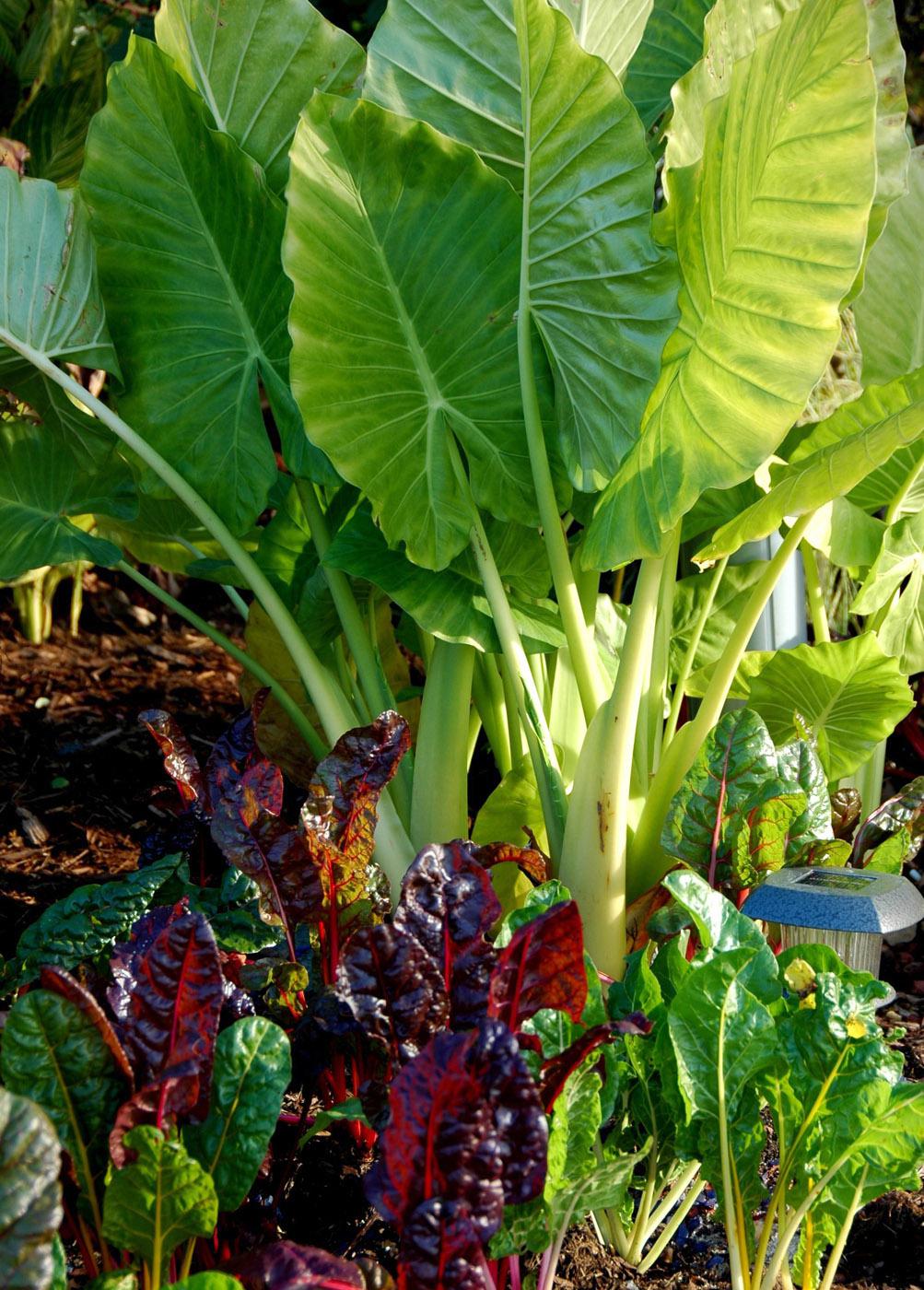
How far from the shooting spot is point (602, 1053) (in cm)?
96

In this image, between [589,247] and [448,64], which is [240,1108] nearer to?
[589,247]

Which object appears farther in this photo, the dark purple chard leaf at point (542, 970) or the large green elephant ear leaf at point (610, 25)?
the large green elephant ear leaf at point (610, 25)

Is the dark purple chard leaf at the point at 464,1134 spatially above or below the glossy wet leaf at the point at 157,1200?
above

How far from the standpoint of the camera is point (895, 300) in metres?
1.93

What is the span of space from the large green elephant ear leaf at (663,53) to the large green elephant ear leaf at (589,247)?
598 mm

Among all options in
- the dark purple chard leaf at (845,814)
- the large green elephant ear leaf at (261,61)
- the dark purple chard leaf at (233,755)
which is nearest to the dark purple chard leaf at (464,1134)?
the dark purple chard leaf at (233,755)

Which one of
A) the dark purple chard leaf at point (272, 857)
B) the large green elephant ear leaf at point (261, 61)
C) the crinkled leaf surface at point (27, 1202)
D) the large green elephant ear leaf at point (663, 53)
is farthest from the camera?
the large green elephant ear leaf at point (663, 53)

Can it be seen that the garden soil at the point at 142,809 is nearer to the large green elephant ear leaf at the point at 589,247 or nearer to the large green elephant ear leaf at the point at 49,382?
the large green elephant ear leaf at the point at 49,382

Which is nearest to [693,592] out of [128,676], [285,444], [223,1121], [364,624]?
[364,624]

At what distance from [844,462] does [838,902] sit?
50 centimetres

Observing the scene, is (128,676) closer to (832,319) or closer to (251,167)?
(251,167)

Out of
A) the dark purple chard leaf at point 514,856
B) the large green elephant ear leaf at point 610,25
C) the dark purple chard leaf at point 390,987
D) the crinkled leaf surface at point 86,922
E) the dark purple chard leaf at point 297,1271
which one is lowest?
the crinkled leaf surface at point 86,922

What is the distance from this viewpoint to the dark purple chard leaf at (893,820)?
1477 mm

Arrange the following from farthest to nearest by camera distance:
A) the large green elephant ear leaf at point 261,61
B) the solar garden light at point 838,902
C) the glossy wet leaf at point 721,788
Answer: the large green elephant ear leaf at point 261,61
the glossy wet leaf at point 721,788
the solar garden light at point 838,902
